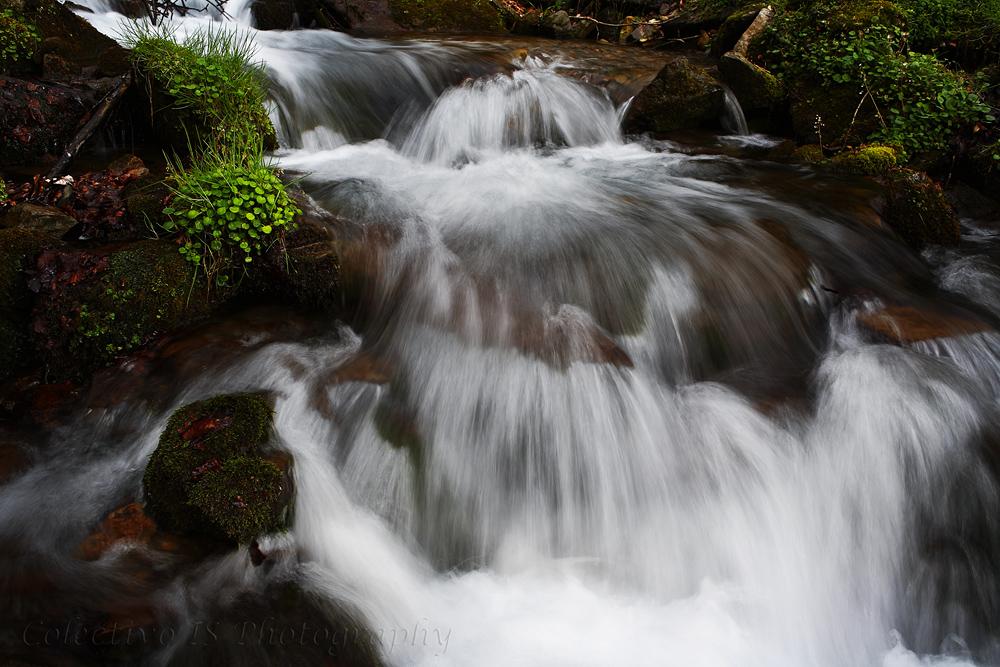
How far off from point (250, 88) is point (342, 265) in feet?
6.92

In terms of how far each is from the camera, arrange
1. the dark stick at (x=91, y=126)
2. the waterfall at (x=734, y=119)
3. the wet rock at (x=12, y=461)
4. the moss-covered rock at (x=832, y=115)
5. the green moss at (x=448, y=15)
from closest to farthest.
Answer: the wet rock at (x=12, y=461), the dark stick at (x=91, y=126), the moss-covered rock at (x=832, y=115), the waterfall at (x=734, y=119), the green moss at (x=448, y=15)

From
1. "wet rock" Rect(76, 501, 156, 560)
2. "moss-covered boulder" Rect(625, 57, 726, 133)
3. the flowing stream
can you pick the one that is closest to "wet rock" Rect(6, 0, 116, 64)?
the flowing stream

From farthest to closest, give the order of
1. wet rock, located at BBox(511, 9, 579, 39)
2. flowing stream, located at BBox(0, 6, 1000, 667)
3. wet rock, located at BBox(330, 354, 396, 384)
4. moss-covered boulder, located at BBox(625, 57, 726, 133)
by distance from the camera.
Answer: wet rock, located at BBox(511, 9, 579, 39), moss-covered boulder, located at BBox(625, 57, 726, 133), wet rock, located at BBox(330, 354, 396, 384), flowing stream, located at BBox(0, 6, 1000, 667)

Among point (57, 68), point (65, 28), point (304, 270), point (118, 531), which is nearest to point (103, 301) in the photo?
point (304, 270)

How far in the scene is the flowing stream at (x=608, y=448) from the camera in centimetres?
284

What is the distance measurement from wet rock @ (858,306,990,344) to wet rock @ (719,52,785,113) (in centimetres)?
369

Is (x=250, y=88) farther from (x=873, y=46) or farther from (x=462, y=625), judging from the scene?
(x=873, y=46)

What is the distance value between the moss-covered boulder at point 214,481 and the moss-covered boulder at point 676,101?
5.71 meters

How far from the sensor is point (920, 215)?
5117 millimetres

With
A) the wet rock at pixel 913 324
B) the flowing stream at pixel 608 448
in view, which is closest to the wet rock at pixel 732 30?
the flowing stream at pixel 608 448

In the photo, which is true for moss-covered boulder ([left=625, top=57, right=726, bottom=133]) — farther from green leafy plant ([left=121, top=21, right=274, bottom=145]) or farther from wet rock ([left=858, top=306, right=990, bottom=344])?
green leafy plant ([left=121, top=21, right=274, bottom=145])

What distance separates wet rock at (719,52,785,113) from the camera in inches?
274

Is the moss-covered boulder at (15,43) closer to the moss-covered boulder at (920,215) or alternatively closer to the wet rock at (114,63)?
the wet rock at (114,63)

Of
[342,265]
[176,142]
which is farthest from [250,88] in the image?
[342,265]
